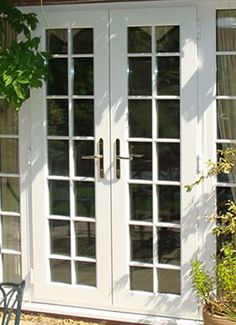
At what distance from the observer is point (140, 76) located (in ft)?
16.7

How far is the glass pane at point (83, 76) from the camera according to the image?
5.24 metres

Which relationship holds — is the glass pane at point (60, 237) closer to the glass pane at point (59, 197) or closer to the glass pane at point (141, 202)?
the glass pane at point (59, 197)

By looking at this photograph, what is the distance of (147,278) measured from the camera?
521 centimetres

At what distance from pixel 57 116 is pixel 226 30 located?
1.46 meters

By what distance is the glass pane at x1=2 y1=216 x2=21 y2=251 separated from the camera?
564 centimetres

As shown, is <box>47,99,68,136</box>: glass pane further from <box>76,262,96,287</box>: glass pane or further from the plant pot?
the plant pot

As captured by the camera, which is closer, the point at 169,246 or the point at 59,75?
the point at 169,246

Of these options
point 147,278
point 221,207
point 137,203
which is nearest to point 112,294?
point 147,278

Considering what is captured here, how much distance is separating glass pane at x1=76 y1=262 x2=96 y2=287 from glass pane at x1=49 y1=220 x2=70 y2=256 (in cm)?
15

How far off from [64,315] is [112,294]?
1.40 feet

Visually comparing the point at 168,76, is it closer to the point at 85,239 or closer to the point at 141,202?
the point at 141,202

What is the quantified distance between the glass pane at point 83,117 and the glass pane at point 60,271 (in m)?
1.04

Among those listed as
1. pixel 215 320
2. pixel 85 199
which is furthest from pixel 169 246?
pixel 215 320

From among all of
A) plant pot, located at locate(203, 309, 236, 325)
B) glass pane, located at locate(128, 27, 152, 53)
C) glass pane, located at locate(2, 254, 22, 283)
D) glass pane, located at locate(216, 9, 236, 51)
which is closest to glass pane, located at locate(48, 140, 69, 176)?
glass pane, located at locate(2, 254, 22, 283)
